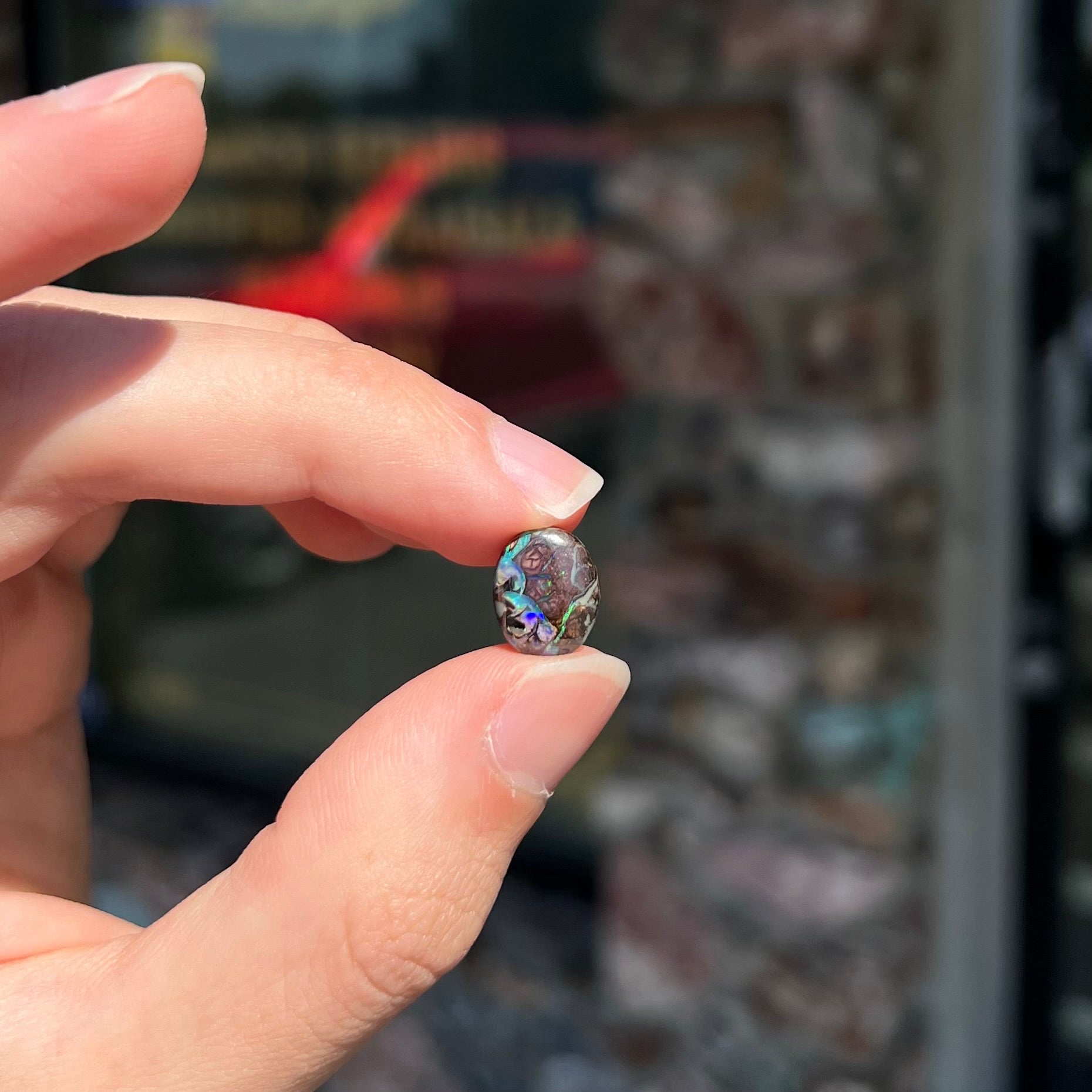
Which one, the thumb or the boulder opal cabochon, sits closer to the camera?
the thumb

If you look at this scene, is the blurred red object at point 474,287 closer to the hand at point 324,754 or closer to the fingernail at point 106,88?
the hand at point 324,754

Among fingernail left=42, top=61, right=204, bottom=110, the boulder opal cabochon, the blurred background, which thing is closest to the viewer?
fingernail left=42, top=61, right=204, bottom=110

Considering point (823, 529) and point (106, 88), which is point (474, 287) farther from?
point (106, 88)

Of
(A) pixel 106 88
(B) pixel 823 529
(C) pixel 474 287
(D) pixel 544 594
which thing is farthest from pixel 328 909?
(C) pixel 474 287

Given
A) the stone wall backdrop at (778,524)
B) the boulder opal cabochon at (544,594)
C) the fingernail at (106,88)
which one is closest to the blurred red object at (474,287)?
the stone wall backdrop at (778,524)

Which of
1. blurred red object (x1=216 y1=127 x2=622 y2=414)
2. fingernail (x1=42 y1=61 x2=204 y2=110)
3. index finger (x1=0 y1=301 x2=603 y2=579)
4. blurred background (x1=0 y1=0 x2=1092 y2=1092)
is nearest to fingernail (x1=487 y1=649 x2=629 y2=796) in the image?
index finger (x1=0 y1=301 x2=603 y2=579)

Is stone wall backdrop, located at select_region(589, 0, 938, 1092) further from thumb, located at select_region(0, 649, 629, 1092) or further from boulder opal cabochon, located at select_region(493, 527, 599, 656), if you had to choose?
thumb, located at select_region(0, 649, 629, 1092)

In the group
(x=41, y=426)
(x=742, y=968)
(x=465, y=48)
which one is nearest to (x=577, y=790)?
(x=742, y=968)
